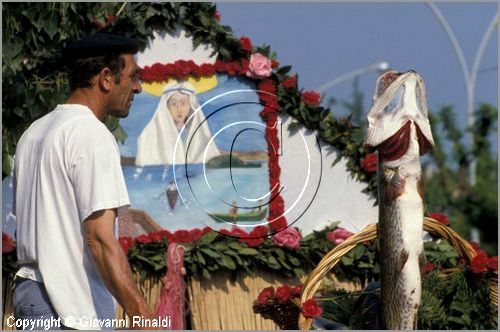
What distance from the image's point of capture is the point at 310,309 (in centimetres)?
398

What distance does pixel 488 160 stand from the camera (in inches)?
692

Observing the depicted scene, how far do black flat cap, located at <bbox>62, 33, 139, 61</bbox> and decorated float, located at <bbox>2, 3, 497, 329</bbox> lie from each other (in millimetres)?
2299

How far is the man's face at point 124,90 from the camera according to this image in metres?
3.45

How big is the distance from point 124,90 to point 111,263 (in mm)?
624

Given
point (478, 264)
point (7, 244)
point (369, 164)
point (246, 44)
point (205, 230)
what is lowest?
point (478, 264)

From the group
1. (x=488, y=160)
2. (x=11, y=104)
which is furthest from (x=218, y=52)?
(x=488, y=160)

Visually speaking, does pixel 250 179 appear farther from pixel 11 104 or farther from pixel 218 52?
pixel 11 104

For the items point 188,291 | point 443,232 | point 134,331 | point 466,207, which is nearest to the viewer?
point 134,331

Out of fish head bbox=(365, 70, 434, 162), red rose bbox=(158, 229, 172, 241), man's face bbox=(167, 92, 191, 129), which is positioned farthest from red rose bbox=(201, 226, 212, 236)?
fish head bbox=(365, 70, 434, 162)

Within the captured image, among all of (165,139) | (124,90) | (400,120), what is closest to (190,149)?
(165,139)

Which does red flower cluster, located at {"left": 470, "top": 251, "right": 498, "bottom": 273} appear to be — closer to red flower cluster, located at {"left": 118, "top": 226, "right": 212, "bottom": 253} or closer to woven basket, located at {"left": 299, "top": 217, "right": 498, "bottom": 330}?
woven basket, located at {"left": 299, "top": 217, "right": 498, "bottom": 330}

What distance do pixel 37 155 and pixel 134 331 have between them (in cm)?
61

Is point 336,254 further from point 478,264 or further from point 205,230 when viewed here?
point 205,230

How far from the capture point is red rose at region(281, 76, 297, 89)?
605 centimetres
